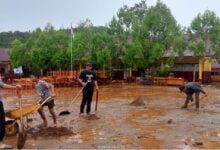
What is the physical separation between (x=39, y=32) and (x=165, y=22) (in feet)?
49.1

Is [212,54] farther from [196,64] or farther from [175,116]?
[175,116]

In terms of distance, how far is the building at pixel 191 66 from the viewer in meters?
39.1

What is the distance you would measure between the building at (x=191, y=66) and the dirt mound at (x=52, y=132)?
2826 centimetres

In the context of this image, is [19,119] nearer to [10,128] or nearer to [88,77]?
[10,128]

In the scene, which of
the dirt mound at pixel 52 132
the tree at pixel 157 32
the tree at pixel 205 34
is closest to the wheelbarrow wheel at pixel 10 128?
the dirt mound at pixel 52 132

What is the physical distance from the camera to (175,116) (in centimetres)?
1415

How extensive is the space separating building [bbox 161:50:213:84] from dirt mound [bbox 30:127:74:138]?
28262 mm

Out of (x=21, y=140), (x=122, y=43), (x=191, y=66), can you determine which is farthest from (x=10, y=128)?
(x=191, y=66)

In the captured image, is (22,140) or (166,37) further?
(166,37)

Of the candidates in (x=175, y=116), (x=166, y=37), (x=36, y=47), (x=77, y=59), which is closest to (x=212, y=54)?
(x=166, y=37)

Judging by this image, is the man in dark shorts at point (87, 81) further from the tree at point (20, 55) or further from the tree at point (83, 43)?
the tree at point (20, 55)

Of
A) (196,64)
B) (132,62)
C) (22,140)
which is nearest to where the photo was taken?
(22,140)

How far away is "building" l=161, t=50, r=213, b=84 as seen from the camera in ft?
128

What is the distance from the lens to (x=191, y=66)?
4066 centimetres
